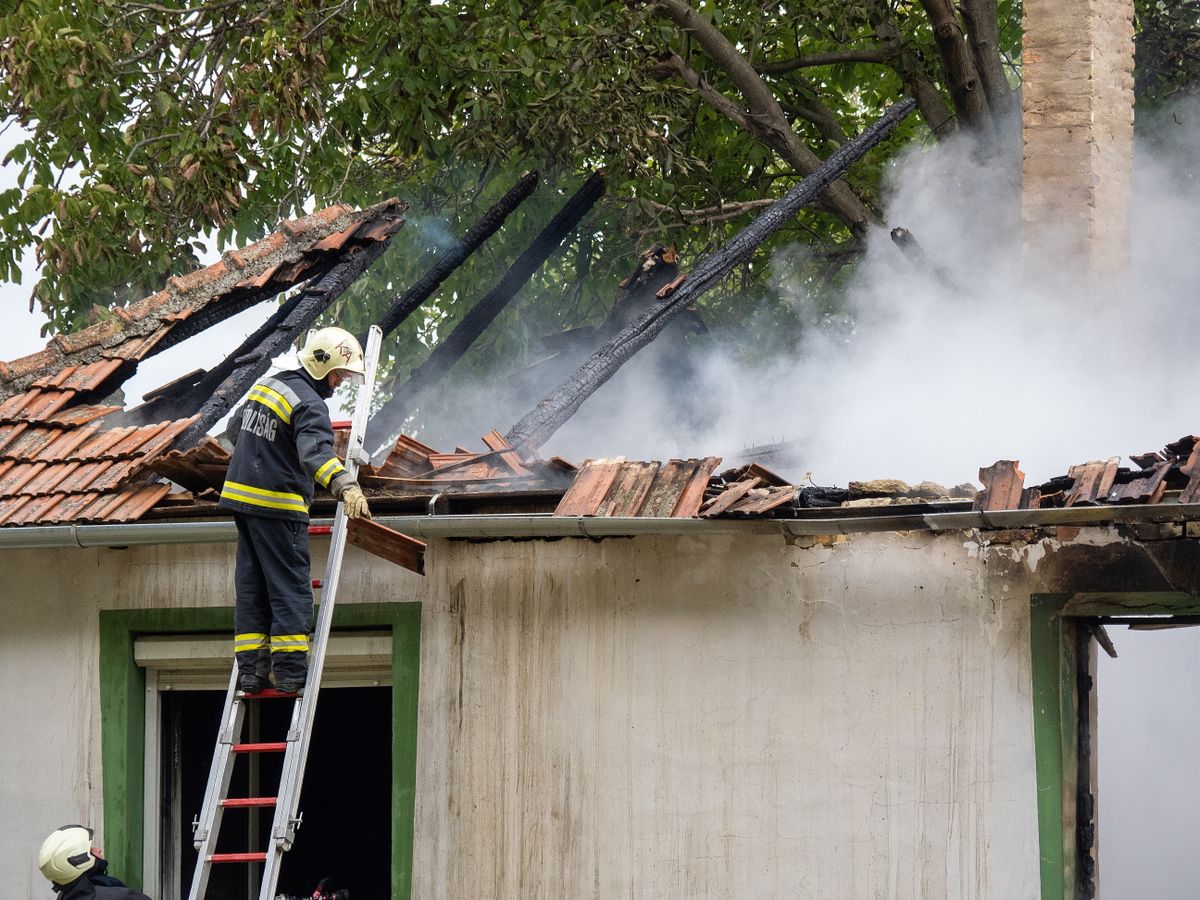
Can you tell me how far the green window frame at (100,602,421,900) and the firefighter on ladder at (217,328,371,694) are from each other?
0.76 metres

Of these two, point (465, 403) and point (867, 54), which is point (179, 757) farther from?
point (867, 54)

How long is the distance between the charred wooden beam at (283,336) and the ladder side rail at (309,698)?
1.35 metres

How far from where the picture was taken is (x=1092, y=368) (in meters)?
9.20

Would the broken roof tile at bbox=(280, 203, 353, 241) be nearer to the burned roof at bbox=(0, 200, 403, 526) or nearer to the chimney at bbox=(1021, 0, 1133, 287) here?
the burned roof at bbox=(0, 200, 403, 526)

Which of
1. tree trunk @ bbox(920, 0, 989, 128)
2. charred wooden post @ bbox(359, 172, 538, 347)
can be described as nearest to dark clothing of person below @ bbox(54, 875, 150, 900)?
charred wooden post @ bbox(359, 172, 538, 347)

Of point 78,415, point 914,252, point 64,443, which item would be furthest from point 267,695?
point 914,252

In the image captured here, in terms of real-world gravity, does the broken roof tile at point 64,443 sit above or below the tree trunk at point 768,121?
below

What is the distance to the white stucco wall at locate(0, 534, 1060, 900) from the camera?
6.16 m

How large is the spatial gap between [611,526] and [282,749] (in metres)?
1.47

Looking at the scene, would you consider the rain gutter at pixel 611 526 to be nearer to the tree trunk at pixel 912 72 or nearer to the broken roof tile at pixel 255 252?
the broken roof tile at pixel 255 252

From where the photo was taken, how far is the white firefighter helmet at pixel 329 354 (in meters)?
6.24

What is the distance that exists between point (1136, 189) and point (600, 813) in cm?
721

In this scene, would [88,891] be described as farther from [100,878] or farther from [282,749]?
[282,749]

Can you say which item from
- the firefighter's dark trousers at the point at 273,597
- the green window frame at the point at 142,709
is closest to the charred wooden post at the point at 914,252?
the green window frame at the point at 142,709
